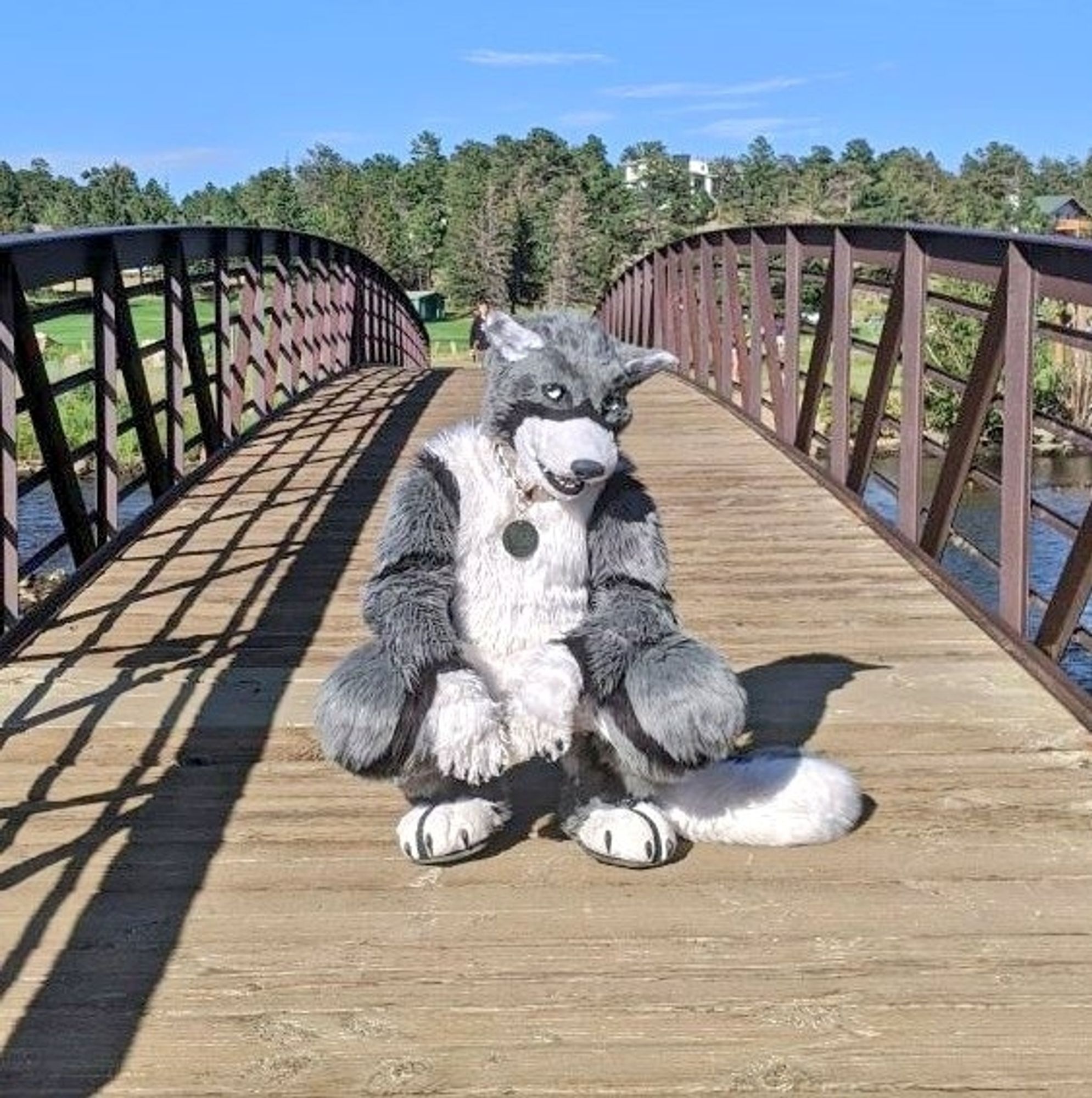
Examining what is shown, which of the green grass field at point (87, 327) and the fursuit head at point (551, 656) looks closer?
the fursuit head at point (551, 656)

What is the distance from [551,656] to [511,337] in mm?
565

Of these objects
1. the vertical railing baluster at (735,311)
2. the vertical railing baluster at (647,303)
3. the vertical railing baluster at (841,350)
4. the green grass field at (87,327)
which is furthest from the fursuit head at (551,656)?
the green grass field at (87,327)

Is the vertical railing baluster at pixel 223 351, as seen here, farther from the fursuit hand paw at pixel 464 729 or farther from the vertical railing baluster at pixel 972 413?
the fursuit hand paw at pixel 464 729

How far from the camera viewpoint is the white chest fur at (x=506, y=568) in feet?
8.69

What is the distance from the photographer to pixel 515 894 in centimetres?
254

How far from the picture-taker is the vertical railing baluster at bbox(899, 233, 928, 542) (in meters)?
4.88

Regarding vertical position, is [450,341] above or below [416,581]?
below

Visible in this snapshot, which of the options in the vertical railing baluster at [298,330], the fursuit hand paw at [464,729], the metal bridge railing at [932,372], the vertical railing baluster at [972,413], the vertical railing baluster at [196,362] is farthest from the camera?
the vertical railing baluster at [298,330]

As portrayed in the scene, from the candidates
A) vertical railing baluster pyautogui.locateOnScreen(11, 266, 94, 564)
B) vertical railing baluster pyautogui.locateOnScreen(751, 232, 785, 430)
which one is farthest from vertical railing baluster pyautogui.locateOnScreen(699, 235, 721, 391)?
vertical railing baluster pyautogui.locateOnScreen(11, 266, 94, 564)

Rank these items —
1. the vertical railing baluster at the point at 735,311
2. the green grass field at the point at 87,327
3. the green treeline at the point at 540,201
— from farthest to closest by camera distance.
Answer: the green treeline at the point at 540,201 → the green grass field at the point at 87,327 → the vertical railing baluster at the point at 735,311

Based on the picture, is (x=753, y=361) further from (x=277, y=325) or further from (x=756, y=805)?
(x=756, y=805)

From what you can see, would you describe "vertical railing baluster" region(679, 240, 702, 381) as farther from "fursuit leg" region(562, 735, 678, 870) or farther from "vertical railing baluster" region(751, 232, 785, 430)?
"fursuit leg" region(562, 735, 678, 870)

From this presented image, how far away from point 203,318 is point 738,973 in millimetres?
61649

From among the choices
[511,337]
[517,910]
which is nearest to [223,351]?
[511,337]
